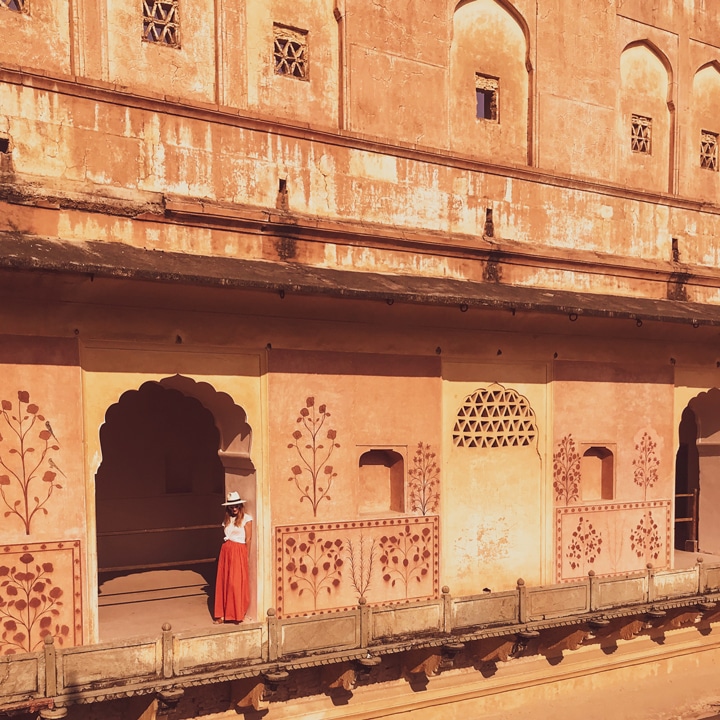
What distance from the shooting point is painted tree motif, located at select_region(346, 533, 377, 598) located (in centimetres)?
809

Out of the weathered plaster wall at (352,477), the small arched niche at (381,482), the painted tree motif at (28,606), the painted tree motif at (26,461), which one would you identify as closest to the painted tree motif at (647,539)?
the weathered plaster wall at (352,477)

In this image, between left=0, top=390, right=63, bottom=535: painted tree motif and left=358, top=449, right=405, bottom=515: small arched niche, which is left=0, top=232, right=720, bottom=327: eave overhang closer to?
left=0, top=390, right=63, bottom=535: painted tree motif

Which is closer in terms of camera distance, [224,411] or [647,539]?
[224,411]

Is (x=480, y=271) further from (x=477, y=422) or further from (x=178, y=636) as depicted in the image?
(x=178, y=636)

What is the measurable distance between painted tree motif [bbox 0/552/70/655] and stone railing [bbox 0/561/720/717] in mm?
581

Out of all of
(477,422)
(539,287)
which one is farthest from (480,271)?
(477,422)

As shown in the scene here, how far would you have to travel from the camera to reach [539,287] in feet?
32.1

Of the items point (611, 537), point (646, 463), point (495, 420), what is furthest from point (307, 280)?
point (646, 463)

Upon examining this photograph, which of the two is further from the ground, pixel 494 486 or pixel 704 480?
pixel 494 486

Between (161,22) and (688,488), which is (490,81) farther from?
(688,488)

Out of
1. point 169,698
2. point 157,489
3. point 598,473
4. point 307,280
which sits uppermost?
point 307,280

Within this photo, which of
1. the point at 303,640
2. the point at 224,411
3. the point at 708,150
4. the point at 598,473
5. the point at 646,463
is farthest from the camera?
the point at 708,150

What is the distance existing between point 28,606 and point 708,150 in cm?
973

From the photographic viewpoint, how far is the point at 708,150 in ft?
37.7
